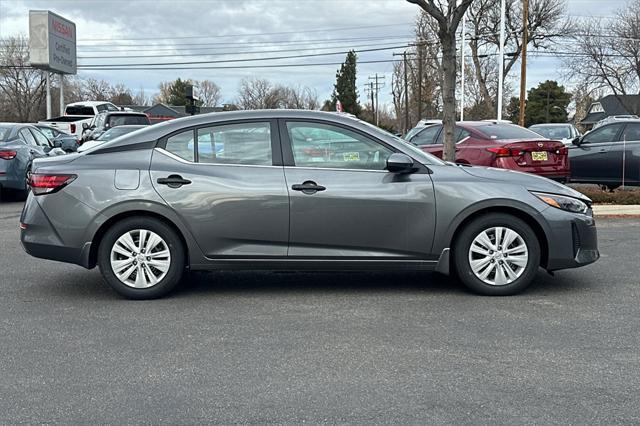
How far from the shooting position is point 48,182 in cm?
548

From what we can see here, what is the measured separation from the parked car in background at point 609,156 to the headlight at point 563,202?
752 cm

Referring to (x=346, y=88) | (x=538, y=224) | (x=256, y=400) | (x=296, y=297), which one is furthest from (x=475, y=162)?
(x=346, y=88)

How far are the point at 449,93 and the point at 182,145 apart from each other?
7478 millimetres

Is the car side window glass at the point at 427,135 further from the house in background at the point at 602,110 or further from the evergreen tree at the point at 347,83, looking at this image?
the evergreen tree at the point at 347,83

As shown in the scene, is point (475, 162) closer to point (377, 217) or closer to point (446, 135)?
point (446, 135)

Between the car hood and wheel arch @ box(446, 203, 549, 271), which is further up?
the car hood

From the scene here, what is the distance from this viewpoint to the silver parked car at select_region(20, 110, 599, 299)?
17.7 ft

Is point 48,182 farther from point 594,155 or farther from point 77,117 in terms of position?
point 77,117

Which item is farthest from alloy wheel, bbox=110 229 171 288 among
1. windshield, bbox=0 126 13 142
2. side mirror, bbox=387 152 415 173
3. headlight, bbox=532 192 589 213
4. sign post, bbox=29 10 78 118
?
sign post, bbox=29 10 78 118

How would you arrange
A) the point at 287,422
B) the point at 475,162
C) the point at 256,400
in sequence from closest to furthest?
the point at 287,422 < the point at 256,400 < the point at 475,162

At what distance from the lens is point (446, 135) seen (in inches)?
446

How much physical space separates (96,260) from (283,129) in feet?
6.44

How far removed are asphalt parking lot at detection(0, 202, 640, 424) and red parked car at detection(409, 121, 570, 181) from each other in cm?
424

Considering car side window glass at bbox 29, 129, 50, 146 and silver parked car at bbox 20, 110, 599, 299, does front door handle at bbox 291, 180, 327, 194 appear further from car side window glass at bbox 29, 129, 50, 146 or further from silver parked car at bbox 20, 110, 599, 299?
car side window glass at bbox 29, 129, 50, 146
